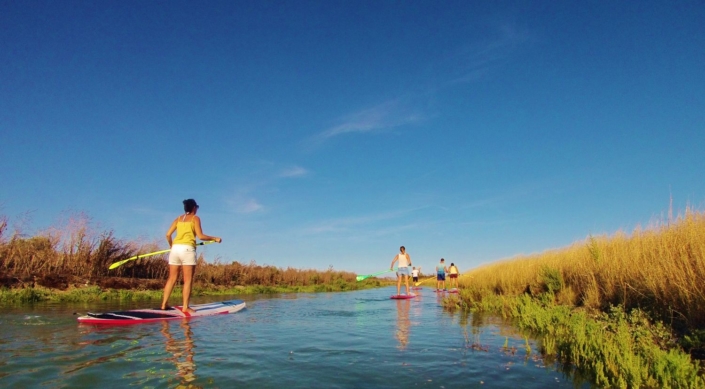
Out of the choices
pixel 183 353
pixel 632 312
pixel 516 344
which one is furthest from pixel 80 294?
pixel 632 312

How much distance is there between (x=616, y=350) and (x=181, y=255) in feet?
30.0

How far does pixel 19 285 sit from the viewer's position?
14508 millimetres

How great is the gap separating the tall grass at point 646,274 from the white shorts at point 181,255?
9626 millimetres

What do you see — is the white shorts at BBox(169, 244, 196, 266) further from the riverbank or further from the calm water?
the riverbank

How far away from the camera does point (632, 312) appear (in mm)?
7195

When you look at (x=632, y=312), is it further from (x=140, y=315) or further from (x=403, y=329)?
(x=140, y=315)

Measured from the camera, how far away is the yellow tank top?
1028cm

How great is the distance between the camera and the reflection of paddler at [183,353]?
185 inches

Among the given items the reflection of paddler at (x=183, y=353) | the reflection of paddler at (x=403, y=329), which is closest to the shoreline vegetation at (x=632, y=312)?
the reflection of paddler at (x=403, y=329)

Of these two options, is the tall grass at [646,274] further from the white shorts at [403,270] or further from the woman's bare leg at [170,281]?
the woman's bare leg at [170,281]

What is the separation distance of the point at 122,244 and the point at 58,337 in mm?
12650

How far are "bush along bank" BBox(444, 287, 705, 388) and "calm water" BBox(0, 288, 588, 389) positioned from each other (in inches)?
15.1

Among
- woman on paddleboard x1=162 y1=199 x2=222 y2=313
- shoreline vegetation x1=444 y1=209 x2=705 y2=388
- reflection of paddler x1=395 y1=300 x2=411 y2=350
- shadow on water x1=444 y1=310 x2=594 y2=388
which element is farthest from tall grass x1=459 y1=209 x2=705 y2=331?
woman on paddleboard x1=162 y1=199 x2=222 y2=313

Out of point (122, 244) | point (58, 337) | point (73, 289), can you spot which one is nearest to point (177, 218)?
point (58, 337)
